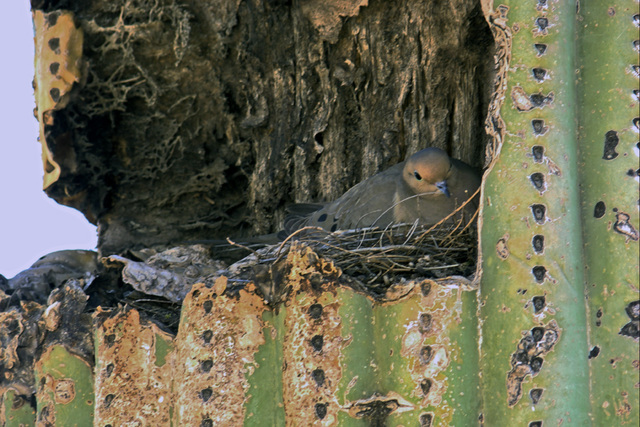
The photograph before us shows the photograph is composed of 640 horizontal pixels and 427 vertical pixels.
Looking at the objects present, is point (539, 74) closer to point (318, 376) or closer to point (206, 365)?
point (318, 376)

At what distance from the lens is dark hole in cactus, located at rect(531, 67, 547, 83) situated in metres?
3.07

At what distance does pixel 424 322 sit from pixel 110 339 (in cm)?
137

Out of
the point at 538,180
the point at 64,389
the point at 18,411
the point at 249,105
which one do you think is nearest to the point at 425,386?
the point at 538,180

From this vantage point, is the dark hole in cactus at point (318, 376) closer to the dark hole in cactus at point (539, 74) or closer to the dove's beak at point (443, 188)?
the dark hole in cactus at point (539, 74)

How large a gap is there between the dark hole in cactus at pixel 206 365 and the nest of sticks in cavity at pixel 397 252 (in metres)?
0.49

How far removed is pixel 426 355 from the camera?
3.02 meters

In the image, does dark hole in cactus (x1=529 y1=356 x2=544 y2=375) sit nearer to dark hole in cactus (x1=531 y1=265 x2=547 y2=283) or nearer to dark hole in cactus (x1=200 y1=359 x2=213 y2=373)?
dark hole in cactus (x1=531 y1=265 x2=547 y2=283)

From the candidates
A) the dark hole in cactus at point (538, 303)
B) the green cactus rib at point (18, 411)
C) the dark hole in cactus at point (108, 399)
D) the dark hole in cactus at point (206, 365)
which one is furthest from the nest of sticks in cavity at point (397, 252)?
the green cactus rib at point (18, 411)

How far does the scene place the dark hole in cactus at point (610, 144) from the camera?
2.95 metres

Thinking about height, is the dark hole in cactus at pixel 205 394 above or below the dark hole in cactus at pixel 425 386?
below

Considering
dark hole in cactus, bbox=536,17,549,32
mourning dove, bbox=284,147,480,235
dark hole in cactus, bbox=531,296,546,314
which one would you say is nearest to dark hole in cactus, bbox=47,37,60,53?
mourning dove, bbox=284,147,480,235

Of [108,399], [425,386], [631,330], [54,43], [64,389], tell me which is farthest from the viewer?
[54,43]

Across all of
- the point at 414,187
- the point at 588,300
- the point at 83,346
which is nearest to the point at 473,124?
the point at 414,187

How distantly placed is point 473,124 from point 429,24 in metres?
0.62
